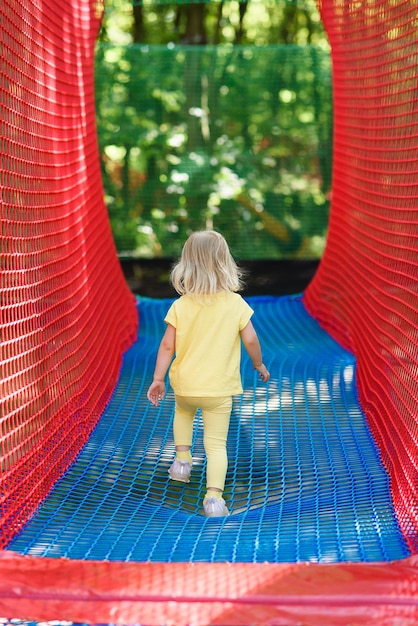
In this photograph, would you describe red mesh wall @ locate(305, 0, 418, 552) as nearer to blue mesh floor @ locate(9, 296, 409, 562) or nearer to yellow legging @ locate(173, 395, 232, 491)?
blue mesh floor @ locate(9, 296, 409, 562)

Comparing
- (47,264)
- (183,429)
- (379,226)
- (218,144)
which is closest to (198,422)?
(183,429)

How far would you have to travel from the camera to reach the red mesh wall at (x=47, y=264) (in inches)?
118

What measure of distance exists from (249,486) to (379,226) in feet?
5.06

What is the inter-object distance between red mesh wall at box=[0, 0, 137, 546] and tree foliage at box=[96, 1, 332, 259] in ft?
9.28

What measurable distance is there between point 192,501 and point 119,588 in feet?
3.59

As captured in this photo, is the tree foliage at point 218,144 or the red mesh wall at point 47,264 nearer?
the red mesh wall at point 47,264

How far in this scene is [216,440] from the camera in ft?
10.3

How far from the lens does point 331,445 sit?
3598 millimetres

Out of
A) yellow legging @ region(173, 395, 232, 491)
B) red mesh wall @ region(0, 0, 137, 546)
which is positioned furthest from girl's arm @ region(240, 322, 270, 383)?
red mesh wall @ region(0, 0, 137, 546)

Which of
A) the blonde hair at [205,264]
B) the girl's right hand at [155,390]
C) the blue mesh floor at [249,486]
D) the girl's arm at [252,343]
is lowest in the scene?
the blue mesh floor at [249,486]

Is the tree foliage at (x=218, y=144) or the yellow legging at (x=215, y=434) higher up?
the tree foliage at (x=218, y=144)

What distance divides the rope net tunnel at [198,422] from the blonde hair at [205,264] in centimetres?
55

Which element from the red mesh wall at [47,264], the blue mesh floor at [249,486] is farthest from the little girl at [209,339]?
the red mesh wall at [47,264]

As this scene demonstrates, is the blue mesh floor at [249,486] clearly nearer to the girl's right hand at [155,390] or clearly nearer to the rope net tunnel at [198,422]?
the rope net tunnel at [198,422]
